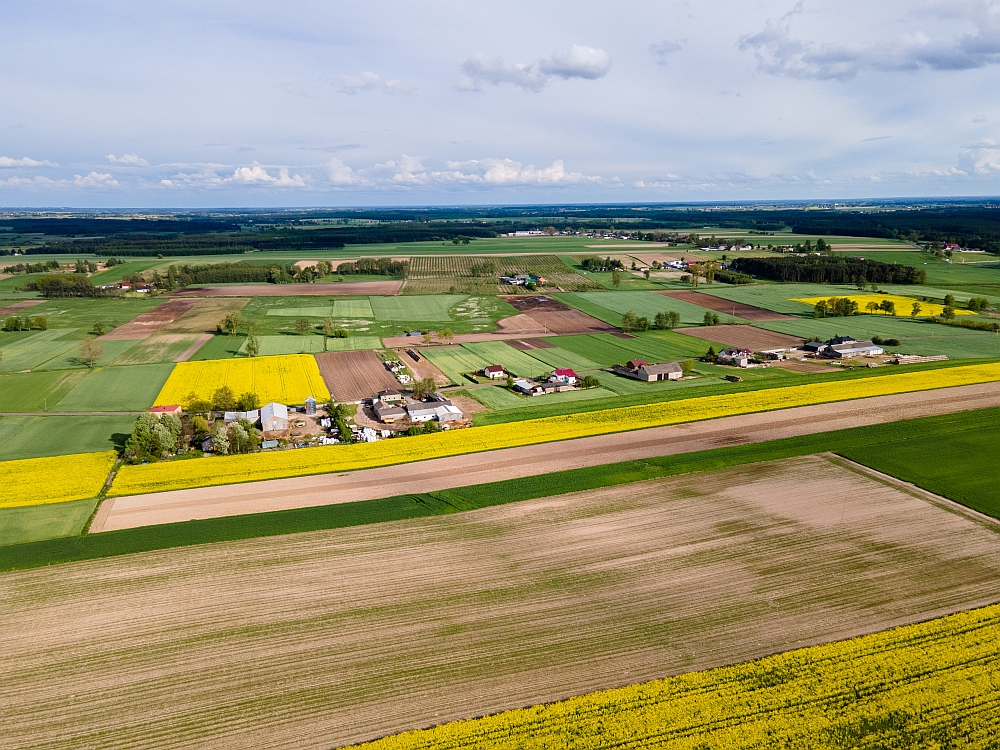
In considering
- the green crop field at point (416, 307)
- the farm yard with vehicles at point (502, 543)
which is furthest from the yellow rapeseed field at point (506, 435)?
the green crop field at point (416, 307)

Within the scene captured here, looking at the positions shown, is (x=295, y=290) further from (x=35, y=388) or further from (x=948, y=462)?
(x=948, y=462)

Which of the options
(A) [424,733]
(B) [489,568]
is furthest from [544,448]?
(A) [424,733]

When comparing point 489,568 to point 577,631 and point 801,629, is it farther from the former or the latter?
point 801,629

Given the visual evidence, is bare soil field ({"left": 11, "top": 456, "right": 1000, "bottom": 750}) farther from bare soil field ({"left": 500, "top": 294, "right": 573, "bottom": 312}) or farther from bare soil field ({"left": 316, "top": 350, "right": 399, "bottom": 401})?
bare soil field ({"left": 500, "top": 294, "right": 573, "bottom": 312})

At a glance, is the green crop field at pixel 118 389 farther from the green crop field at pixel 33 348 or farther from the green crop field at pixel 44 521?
the green crop field at pixel 44 521

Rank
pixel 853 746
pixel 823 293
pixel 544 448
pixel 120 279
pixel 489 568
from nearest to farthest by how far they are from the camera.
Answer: pixel 853 746
pixel 489 568
pixel 544 448
pixel 823 293
pixel 120 279
